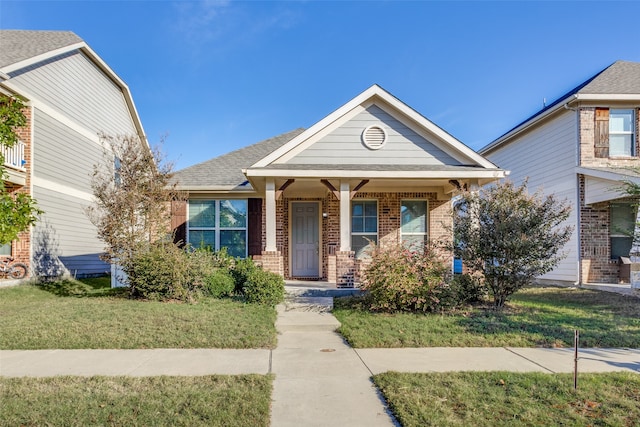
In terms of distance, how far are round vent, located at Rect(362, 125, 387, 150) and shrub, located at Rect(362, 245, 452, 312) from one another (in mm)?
3461

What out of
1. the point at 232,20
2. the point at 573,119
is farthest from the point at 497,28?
the point at 232,20

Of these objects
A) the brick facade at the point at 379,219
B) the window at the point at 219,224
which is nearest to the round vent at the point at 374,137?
the brick facade at the point at 379,219

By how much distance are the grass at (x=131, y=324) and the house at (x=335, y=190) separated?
256 cm

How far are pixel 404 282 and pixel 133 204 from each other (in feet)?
20.9

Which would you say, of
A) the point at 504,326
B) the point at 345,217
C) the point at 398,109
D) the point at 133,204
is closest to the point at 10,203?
the point at 133,204

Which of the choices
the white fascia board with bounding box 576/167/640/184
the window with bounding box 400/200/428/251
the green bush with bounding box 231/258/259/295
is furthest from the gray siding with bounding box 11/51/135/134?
the white fascia board with bounding box 576/167/640/184

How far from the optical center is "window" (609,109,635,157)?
481 inches

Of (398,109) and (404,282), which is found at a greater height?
(398,109)

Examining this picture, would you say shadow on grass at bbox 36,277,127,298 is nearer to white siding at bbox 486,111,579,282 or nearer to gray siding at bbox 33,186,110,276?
gray siding at bbox 33,186,110,276

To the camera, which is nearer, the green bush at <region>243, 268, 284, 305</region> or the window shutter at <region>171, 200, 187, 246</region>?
the green bush at <region>243, 268, 284, 305</region>

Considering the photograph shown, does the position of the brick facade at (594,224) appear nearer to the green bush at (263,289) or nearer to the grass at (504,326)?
the grass at (504,326)

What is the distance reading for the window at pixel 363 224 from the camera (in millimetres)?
12031

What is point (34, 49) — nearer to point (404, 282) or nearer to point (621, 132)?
point (404, 282)

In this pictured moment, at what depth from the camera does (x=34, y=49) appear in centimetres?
1230
